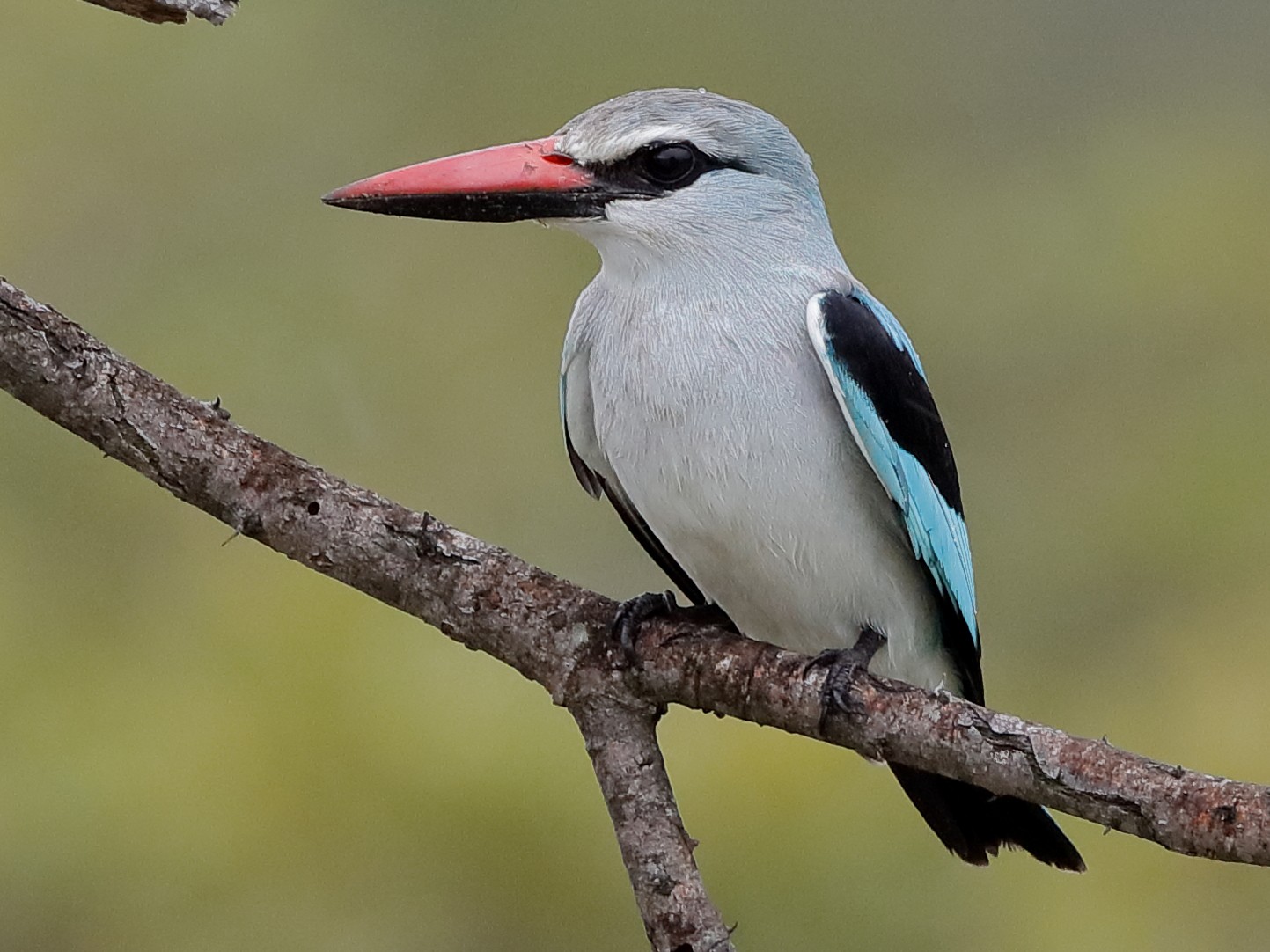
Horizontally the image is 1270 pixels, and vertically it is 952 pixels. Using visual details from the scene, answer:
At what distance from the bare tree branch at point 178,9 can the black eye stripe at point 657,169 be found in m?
0.39

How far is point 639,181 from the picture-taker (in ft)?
4.49

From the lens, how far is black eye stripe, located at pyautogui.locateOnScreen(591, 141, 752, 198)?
135 centimetres

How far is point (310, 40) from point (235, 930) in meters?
1.40

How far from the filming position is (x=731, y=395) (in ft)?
4.44

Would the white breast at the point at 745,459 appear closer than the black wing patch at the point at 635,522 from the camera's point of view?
Yes

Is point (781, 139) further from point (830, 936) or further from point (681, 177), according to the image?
point (830, 936)

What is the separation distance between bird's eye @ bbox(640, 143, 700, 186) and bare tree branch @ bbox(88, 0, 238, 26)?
0.42 meters

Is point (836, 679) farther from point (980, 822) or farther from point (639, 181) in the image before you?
point (639, 181)

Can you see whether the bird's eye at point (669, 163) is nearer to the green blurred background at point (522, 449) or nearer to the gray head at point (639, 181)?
the gray head at point (639, 181)

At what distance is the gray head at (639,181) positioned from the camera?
4.35 ft

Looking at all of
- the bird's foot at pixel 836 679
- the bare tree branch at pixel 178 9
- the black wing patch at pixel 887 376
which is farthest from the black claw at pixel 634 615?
the bare tree branch at pixel 178 9

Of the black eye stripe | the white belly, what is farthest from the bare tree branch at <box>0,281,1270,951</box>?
the black eye stripe

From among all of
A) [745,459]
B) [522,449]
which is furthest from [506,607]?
[522,449]

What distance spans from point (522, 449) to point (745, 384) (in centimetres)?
91
